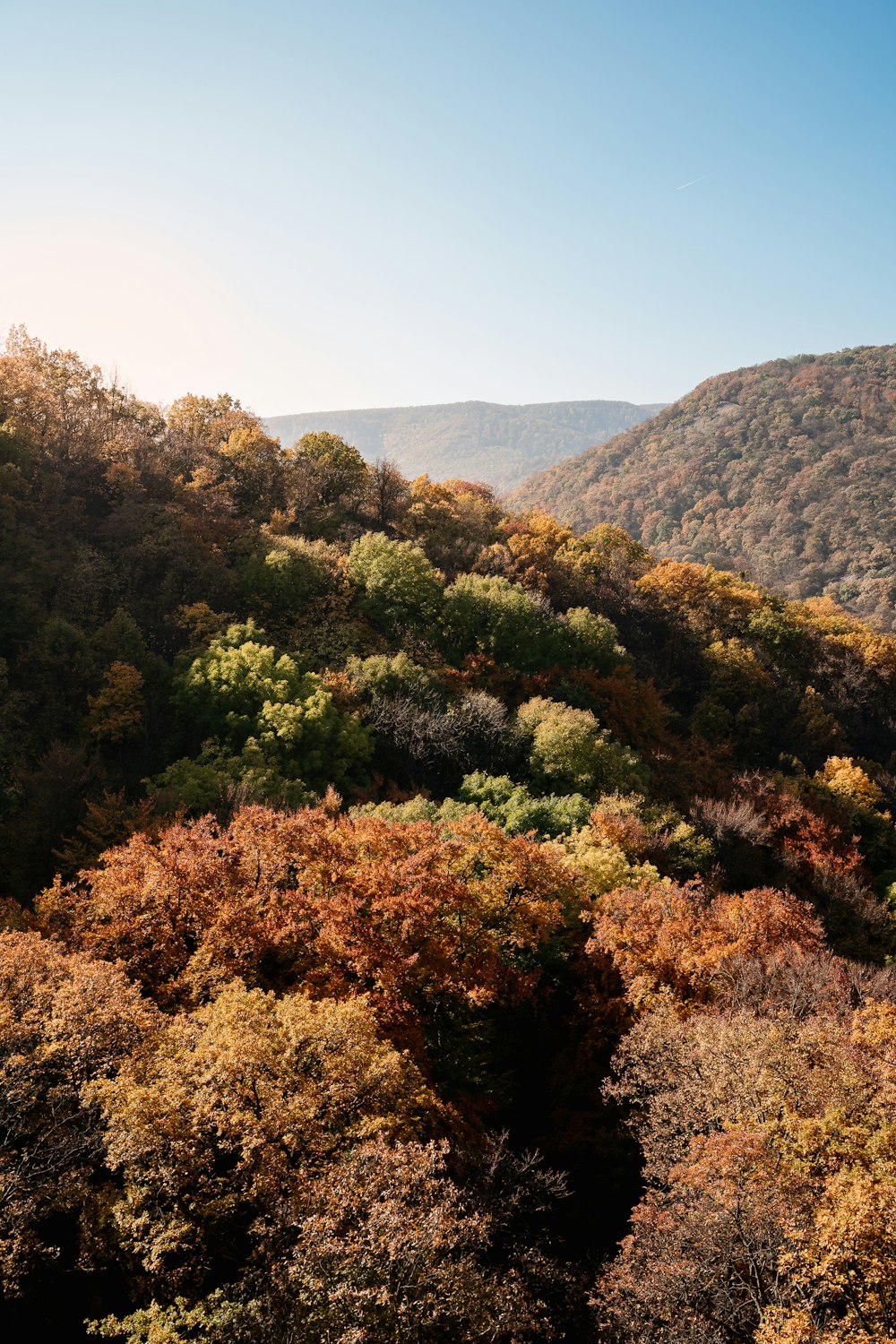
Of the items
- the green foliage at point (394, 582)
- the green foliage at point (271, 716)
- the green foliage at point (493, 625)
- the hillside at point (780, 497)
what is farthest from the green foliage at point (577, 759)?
the hillside at point (780, 497)

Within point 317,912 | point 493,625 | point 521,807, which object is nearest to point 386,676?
point 493,625

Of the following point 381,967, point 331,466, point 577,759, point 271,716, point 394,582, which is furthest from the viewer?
point 331,466

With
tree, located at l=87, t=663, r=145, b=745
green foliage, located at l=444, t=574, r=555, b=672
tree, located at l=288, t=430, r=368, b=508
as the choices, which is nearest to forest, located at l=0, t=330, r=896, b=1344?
tree, located at l=87, t=663, r=145, b=745

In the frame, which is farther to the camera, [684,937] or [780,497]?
[780,497]

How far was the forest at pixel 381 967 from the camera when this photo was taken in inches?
520

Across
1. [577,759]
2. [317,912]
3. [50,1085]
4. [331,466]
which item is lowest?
[50,1085]

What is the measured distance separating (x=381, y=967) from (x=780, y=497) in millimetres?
169169

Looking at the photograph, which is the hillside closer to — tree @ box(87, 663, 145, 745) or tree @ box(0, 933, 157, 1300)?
tree @ box(87, 663, 145, 745)

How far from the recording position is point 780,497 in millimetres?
164250

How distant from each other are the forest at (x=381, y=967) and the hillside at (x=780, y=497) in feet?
335

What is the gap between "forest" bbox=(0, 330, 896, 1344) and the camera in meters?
13.2

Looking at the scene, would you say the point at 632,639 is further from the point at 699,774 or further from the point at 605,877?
the point at 605,877

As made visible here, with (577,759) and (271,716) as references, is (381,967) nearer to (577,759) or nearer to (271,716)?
(271,716)

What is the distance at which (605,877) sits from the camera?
2839cm
